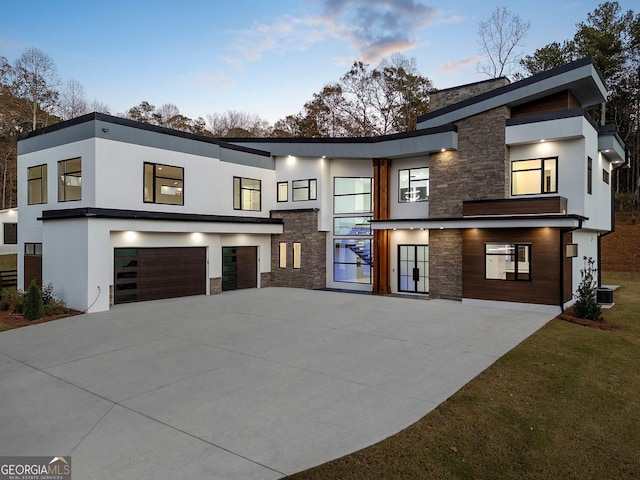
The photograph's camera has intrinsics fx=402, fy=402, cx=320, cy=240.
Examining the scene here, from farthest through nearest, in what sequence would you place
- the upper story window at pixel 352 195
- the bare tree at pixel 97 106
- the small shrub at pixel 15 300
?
1. the bare tree at pixel 97 106
2. the upper story window at pixel 352 195
3. the small shrub at pixel 15 300

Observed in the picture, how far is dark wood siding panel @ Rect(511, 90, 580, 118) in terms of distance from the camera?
14359 mm

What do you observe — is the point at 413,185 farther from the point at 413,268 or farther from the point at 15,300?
the point at 15,300

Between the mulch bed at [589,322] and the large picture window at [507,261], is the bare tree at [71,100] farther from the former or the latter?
the mulch bed at [589,322]

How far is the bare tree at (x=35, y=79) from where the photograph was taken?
30.0 meters

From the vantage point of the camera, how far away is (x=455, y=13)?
20734 millimetres

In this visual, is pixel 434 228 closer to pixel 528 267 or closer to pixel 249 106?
pixel 528 267

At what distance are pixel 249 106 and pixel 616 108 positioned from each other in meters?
32.9

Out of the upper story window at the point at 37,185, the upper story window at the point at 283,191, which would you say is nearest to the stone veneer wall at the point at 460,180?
the upper story window at the point at 283,191

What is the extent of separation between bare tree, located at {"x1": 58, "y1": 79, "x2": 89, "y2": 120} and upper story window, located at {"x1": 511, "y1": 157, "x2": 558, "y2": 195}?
1311 inches

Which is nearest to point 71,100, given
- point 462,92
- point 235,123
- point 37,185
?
point 235,123

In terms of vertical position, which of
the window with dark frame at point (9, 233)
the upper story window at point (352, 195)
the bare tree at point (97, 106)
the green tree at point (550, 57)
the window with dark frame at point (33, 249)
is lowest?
the window with dark frame at point (33, 249)

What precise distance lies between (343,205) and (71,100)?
90.0 feet

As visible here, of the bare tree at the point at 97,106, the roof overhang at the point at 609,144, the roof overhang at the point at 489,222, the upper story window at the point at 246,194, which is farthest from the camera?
the bare tree at the point at 97,106

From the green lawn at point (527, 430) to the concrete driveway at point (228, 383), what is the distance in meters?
0.33
